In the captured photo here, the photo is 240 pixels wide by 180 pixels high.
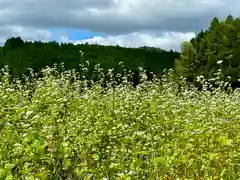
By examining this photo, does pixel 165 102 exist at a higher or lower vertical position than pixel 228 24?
lower

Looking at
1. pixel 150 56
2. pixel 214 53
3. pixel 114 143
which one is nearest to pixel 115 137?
pixel 114 143

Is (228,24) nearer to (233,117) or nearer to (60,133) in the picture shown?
(233,117)

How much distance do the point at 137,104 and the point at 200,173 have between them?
7.35 ft

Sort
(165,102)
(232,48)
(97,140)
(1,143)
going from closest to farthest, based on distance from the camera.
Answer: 1. (1,143)
2. (97,140)
3. (165,102)
4. (232,48)

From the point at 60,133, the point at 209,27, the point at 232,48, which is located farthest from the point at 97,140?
the point at 209,27

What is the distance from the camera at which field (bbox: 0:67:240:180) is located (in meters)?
4.18

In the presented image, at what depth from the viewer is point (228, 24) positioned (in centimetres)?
1603

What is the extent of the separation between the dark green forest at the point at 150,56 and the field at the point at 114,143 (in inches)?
293

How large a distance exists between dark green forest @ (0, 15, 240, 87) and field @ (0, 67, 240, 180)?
7455 millimetres

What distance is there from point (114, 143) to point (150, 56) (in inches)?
527

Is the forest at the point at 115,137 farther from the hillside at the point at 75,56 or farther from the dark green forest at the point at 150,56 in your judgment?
the hillside at the point at 75,56

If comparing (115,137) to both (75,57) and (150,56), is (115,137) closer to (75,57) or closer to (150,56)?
(75,57)

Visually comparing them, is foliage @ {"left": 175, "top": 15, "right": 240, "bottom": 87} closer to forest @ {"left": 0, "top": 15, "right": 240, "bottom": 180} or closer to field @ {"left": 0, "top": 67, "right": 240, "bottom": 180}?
forest @ {"left": 0, "top": 15, "right": 240, "bottom": 180}

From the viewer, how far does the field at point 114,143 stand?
13.7 feet
